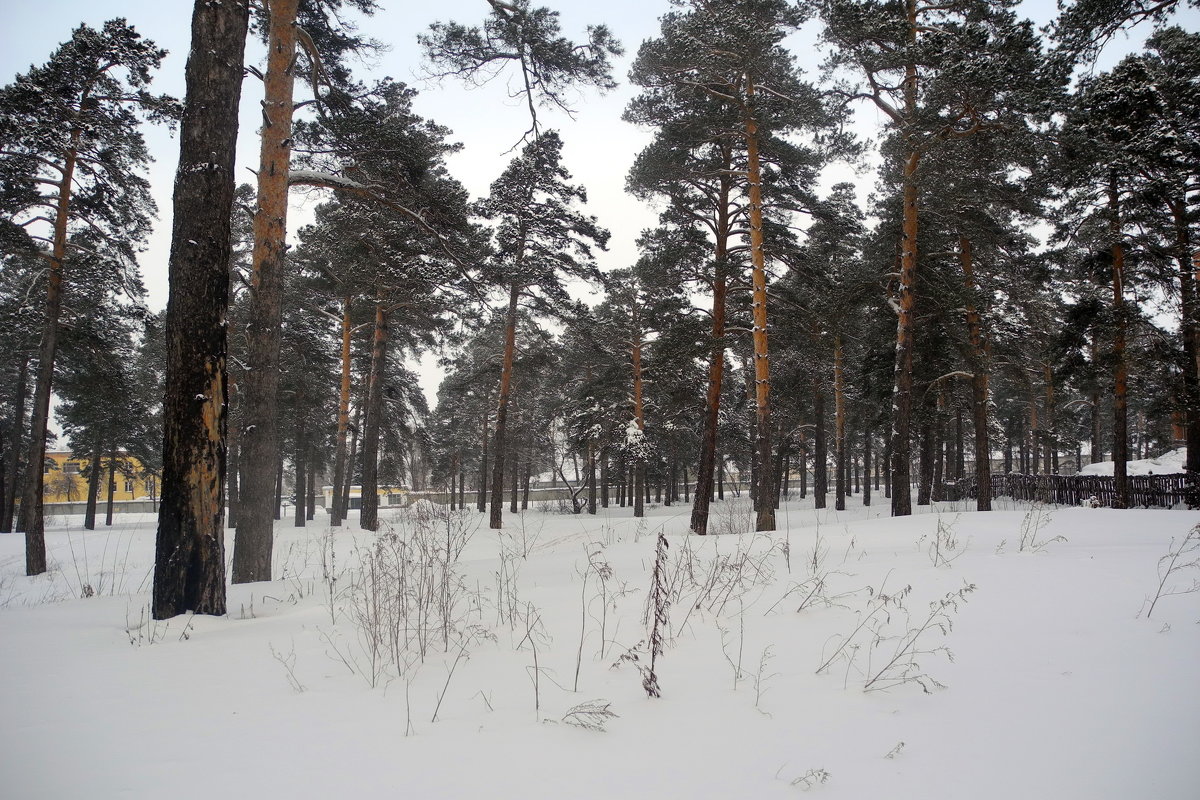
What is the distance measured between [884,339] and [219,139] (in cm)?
1993

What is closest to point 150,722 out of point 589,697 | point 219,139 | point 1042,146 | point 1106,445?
point 589,697

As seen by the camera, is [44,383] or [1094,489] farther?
[1094,489]

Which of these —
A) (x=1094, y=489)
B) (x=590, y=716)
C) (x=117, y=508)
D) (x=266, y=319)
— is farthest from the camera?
(x=117, y=508)

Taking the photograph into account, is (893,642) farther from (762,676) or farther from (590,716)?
(590,716)

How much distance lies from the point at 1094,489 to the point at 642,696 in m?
21.6

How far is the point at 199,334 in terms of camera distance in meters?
4.29

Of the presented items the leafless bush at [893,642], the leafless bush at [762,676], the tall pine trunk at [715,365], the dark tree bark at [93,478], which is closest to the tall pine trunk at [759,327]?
the tall pine trunk at [715,365]

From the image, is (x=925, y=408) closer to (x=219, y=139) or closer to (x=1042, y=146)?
(x=1042, y=146)

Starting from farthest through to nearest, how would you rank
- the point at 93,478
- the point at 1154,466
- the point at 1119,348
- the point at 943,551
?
the point at 93,478, the point at 1154,466, the point at 1119,348, the point at 943,551

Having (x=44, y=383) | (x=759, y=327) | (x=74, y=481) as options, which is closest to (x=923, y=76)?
(x=759, y=327)

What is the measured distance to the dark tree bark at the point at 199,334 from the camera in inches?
165

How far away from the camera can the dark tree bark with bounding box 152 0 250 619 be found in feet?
13.8

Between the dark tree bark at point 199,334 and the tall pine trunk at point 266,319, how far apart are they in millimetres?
2046

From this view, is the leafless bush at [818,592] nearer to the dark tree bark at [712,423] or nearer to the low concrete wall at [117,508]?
the dark tree bark at [712,423]
